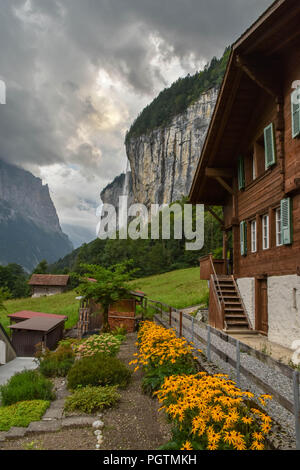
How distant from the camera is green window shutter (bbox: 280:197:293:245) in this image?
10000 mm

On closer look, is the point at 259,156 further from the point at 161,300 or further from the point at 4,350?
the point at 161,300

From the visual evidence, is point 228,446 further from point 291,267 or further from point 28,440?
point 291,267

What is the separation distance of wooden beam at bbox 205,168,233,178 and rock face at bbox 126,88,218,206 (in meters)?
95.1

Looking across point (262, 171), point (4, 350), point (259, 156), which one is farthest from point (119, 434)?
point (4, 350)

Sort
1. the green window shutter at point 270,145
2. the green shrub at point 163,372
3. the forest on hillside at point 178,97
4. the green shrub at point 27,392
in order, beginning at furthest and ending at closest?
the forest on hillside at point 178,97, the green window shutter at point 270,145, the green shrub at point 27,392, the green shrub at point 163,372

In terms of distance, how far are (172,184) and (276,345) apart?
113931 mm

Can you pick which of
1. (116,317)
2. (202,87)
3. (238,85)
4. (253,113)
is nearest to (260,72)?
(238,85)

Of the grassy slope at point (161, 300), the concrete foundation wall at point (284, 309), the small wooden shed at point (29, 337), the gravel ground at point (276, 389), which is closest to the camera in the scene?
the gravel ground at point (276, 389)

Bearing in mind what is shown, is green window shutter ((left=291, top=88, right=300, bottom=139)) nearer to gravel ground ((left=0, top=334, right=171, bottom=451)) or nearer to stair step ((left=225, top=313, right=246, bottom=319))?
stair step ((left=225, top=313, right=246, bottom=319))

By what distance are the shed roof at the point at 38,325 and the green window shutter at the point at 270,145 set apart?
13.3 m

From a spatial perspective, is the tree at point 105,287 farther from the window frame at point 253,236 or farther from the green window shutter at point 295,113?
the green window shutter at point 295,113

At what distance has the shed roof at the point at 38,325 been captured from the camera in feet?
56.3

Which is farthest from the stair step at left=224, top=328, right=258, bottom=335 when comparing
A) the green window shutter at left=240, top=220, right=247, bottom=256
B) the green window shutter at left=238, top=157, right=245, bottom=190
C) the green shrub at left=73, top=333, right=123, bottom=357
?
the green window shutter at left=238, top=157, right=245, bottom=190

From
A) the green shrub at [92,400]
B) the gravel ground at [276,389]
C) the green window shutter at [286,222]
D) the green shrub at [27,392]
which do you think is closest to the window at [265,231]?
the green window shutter at [286,222]
